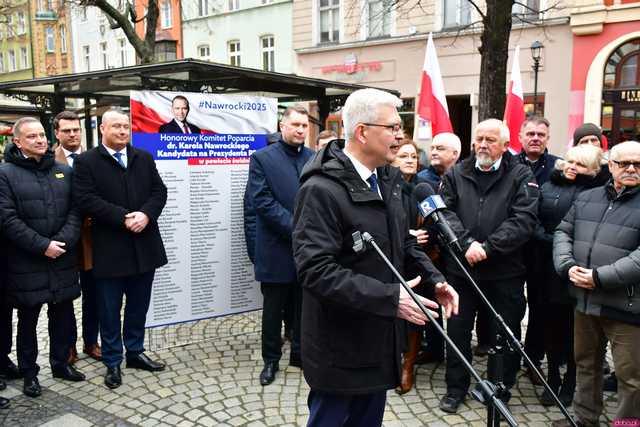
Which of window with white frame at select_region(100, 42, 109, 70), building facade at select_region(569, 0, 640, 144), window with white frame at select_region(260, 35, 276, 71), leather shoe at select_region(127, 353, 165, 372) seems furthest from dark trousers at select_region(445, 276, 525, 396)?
window with white frame at select_region(100, 42, 109, 70)

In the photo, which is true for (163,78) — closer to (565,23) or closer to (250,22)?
(565,23)

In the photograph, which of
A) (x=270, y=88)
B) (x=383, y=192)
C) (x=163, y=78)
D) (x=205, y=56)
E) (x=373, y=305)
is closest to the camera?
(x=373, y=305)

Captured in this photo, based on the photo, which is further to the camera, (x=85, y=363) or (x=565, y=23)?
(x=565, y=23)

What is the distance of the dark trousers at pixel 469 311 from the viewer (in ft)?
13.1

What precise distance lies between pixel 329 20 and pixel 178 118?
1814 centimetres

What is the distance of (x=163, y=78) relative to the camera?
19.8 feet

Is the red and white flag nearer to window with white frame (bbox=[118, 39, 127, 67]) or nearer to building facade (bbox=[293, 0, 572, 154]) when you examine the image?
building facade (bbox=[293, 0, 572, 154])

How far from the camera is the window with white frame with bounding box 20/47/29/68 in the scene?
4266 centimetres

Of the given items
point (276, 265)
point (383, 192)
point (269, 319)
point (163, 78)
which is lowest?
point (269, 319)

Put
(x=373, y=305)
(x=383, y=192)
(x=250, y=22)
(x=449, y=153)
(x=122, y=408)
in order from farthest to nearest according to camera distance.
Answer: (x=250, y=22) < (x=449, y=153) < (x=122, y=408) < (x=383, y=192) < (x=373, y=305)

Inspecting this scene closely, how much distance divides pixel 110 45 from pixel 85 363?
32120 millimetres

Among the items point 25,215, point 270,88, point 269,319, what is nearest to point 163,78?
point 270,88

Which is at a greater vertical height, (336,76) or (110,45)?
(110,45)

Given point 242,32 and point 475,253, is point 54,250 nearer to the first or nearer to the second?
point 475,253
